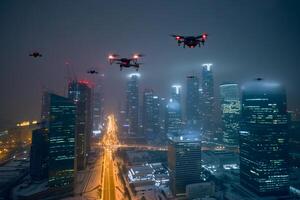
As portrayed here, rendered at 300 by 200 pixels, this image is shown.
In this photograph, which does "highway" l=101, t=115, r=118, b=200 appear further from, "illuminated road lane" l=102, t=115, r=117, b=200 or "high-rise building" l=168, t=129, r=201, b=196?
"high-rise building" l=168, t=129, r=201, b=196

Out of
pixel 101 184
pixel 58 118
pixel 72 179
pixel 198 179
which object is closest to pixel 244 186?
pixel 198 179

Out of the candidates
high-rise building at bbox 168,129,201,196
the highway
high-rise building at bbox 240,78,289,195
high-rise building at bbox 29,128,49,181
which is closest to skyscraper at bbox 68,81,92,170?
the highway

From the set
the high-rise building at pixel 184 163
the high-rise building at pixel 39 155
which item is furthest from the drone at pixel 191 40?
the high-rise building at pixel 39 155

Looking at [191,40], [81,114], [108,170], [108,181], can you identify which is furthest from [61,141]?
[191,40]

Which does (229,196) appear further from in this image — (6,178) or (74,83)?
(74,83)

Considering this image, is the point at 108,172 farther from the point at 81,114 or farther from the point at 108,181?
the point at 81,114

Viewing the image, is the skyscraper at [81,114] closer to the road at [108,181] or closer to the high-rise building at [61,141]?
the road at [108,181]

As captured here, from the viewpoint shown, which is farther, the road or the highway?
the highway

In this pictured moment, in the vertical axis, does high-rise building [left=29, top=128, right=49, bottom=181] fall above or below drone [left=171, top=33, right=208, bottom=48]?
below
